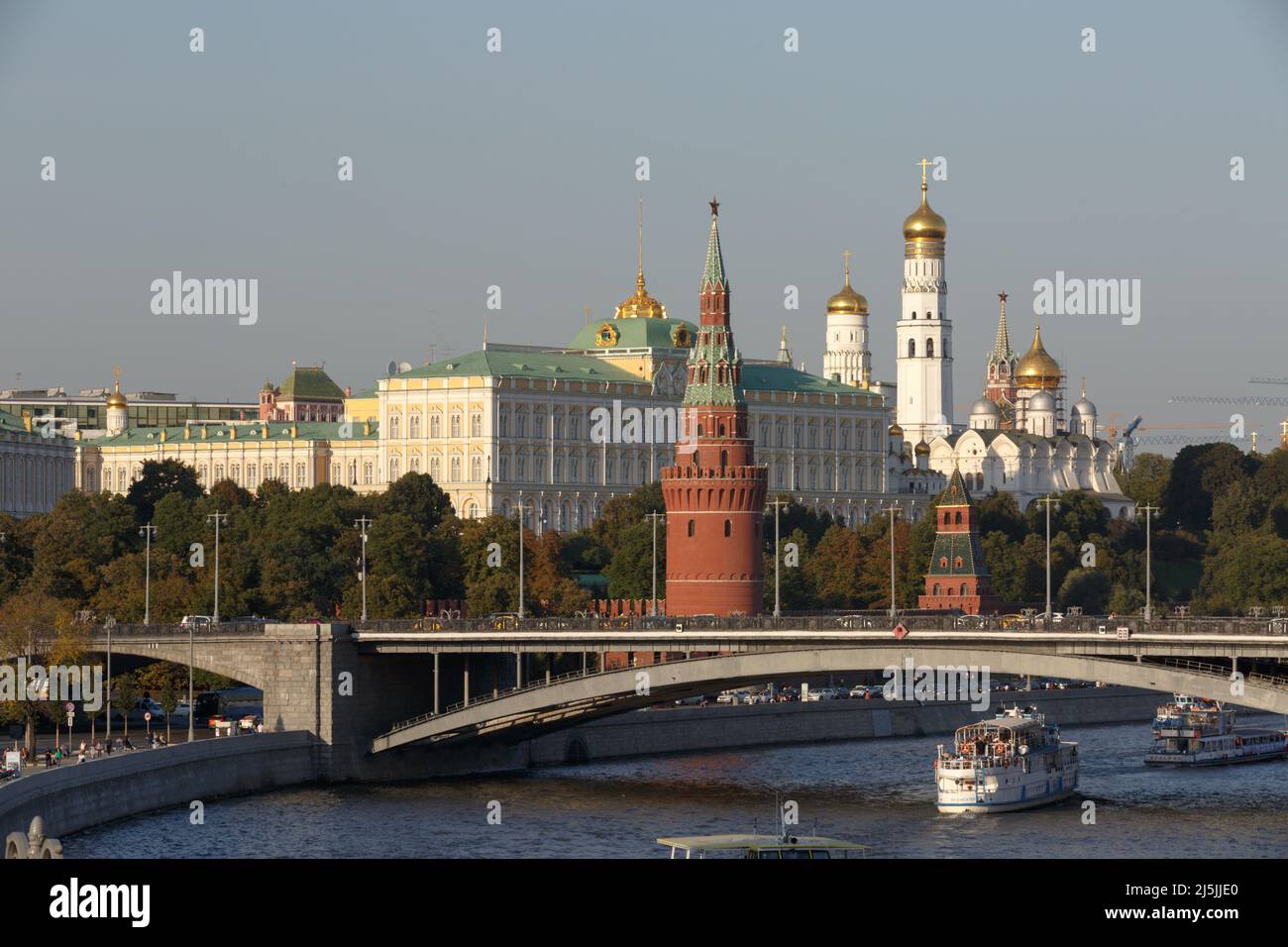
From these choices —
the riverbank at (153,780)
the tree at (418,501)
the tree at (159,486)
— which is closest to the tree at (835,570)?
the tree at (418,501)

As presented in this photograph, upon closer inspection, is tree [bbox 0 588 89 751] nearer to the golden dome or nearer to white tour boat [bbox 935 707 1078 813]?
white tour boat [bbox 935 707 1078 813]

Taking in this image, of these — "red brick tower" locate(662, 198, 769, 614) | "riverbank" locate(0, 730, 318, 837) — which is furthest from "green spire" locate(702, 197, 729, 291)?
"riverbank" locate(0, 730, 318, 837)

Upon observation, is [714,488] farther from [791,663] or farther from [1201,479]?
[1201,479]

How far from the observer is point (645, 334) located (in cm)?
18900

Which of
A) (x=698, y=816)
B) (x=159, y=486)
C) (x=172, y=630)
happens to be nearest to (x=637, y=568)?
(x=159, y=486)

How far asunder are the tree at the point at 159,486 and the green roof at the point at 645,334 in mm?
37982

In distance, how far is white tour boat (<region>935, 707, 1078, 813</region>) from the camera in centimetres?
7775

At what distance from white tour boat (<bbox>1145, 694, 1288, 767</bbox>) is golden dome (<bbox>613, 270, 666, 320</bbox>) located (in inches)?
3636

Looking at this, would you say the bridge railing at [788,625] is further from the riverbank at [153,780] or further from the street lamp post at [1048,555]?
the riverbank at [153,780]

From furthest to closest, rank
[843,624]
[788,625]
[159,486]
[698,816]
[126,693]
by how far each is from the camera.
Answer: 1. [159,486]
2. [126,693]
3. [788,625]
4. [843,624]
5. [698,816]

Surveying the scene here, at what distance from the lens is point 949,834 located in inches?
2803

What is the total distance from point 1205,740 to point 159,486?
71780 mm
